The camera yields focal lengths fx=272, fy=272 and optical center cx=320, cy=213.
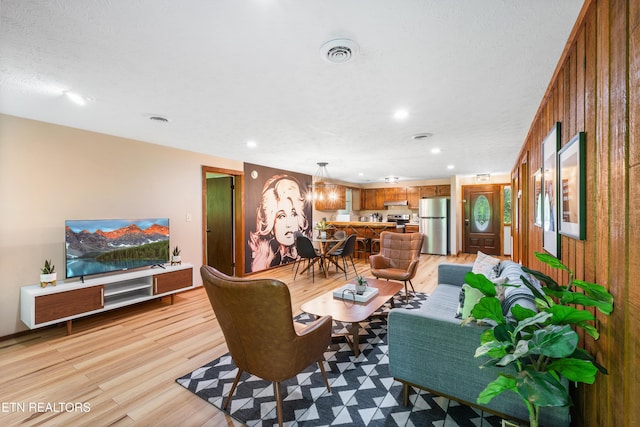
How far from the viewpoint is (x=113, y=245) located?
10.9ft

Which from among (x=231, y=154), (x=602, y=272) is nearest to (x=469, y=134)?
(x=602, y=272)

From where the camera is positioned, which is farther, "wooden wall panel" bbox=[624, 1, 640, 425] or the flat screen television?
Result: the flat screen television

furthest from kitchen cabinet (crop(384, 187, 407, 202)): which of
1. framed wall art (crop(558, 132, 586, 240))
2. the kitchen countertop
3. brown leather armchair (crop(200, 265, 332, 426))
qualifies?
brown leather armchair (crop(200, 265, 332, 426))

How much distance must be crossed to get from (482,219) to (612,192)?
298 inches

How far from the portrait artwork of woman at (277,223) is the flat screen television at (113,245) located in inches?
76.4

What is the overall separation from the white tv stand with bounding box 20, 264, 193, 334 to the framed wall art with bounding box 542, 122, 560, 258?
4.06 m

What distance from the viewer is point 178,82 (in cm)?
205

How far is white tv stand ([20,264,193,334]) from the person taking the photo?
2686 millimetres

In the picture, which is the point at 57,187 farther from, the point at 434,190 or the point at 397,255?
the point at 434,190

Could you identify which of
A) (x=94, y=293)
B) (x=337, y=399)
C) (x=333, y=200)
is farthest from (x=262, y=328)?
(x=333, y=200)

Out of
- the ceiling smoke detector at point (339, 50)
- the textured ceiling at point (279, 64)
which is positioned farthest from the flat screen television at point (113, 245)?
the ceiling smoke detector at point (339, 50)

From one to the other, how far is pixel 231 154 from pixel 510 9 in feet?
13.3

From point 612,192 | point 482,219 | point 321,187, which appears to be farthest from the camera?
point 482,219

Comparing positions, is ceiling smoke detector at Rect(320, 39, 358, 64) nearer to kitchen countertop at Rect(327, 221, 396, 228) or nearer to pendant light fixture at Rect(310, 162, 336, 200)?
pendant light fixture at Rect(310, 162, 336, 200)
